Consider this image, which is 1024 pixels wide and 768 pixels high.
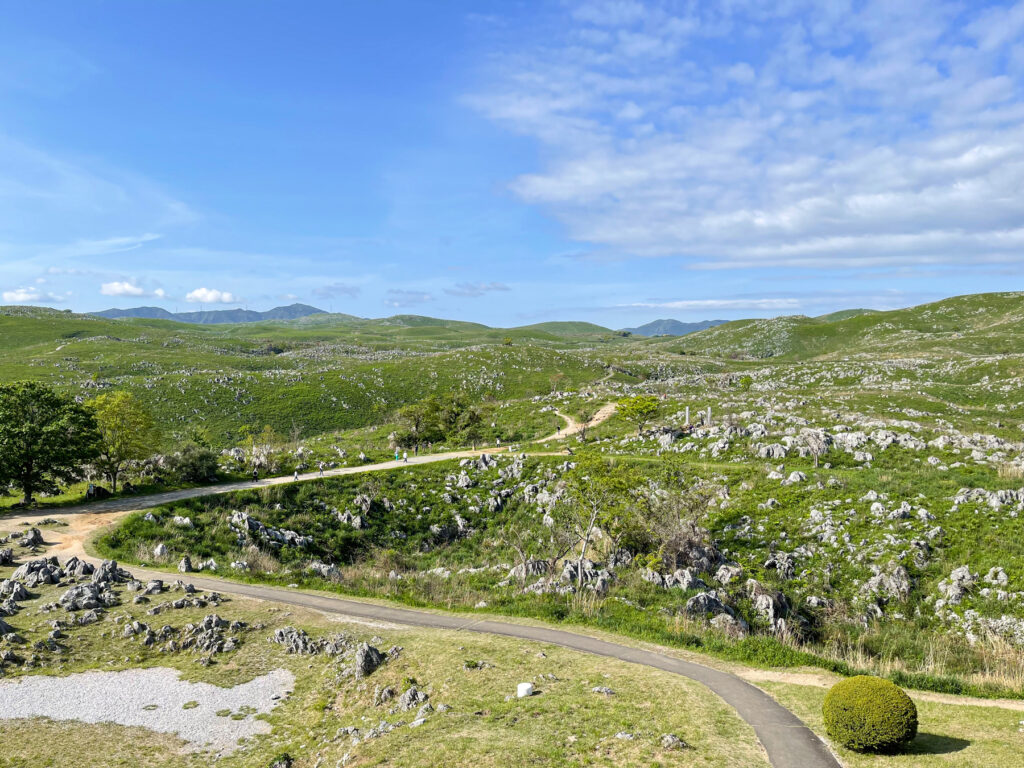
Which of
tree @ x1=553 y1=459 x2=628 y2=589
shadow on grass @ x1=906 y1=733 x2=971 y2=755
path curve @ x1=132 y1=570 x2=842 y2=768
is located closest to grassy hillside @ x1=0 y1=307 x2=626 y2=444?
path curve @ x1=132 y1=570 x2=842 y2=768

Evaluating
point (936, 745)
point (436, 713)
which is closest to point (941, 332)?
point (936, 745)

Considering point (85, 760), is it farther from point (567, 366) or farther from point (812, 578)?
point (567, 366)

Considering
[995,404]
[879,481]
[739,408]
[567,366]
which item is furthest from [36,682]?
[567,366]

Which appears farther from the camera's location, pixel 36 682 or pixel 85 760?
pixel 36 682

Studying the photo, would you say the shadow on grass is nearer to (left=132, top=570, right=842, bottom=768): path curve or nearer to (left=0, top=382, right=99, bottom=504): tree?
(left=132, top=570, right=842, bottom=768): path curve

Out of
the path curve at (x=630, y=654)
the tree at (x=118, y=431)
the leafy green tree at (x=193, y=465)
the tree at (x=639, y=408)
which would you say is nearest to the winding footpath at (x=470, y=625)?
the path curve at (x=630, y=654)

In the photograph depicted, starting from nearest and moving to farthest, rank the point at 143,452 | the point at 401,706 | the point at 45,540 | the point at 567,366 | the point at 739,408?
the point at 401,706 → the point at 45,540 → the point at 143,452 → the point at 739,408 → the point at 567,366
